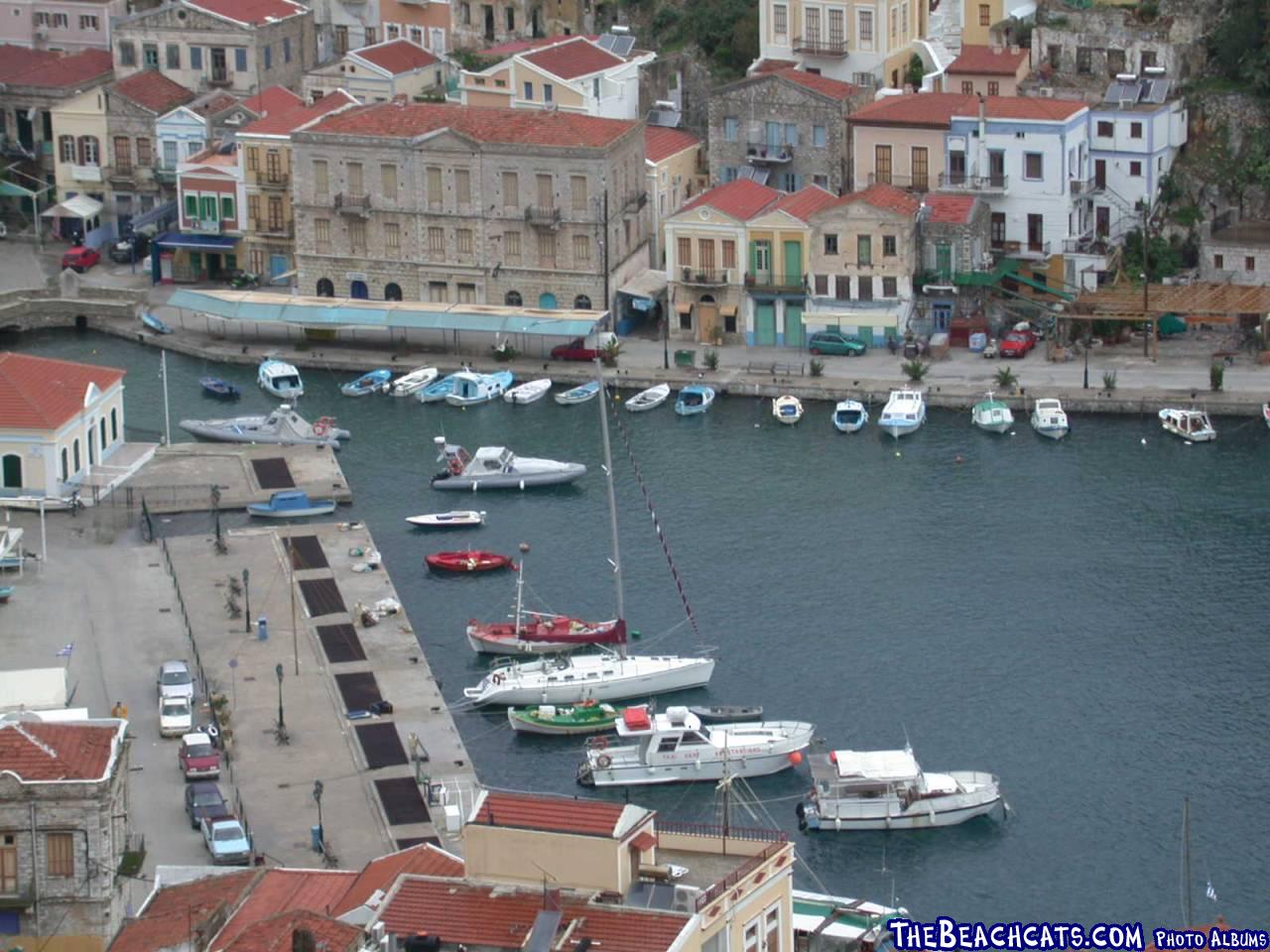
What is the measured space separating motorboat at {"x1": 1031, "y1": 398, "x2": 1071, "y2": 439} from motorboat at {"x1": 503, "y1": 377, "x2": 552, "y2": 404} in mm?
18879

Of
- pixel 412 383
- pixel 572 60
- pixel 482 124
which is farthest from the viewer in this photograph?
pixel 572 60

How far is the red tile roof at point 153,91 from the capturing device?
5595 inches

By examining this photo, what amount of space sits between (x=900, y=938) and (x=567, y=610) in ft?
94.6

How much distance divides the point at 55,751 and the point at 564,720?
2524cm

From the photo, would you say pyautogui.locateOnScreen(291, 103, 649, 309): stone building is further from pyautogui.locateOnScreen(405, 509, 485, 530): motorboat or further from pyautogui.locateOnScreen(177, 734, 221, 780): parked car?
pyautogui.locateOnScreen(177, 734, 221, 780): parked car

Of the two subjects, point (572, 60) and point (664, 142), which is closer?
point (664, 142)

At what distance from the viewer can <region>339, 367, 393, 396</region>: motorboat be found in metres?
125

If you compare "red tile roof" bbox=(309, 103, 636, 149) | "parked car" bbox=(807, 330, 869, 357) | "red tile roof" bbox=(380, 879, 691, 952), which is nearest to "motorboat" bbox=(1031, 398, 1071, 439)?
"parked car" bbox=(807, 330, 869, 357)

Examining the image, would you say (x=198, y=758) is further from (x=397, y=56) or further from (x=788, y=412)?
(x=397, y=56)

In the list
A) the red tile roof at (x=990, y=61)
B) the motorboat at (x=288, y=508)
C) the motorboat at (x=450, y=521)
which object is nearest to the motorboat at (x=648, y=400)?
the motorboat at (x=450, y=521)

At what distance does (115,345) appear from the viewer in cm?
13300

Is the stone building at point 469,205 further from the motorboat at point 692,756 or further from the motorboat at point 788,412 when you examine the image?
the motorboat at point 692,756

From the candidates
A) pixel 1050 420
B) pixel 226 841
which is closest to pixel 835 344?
pixel 1050 420

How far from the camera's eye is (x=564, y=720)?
299ft
